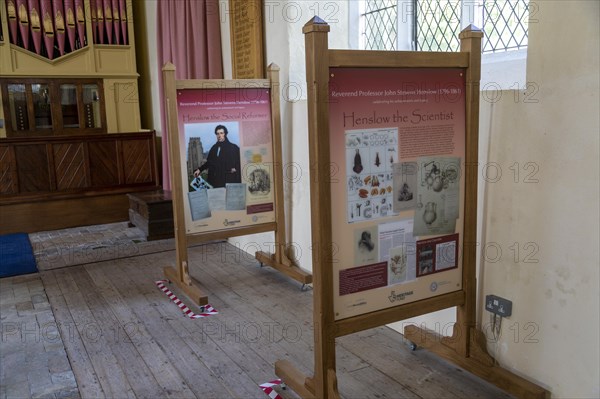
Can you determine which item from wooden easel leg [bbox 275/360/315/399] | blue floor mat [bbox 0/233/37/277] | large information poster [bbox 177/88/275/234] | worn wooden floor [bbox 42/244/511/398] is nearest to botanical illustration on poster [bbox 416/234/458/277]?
worn wooden floor [bbox 42/244/511/398]

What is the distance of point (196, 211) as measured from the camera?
3590mm

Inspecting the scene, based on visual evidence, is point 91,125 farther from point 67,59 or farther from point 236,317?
point 236,317

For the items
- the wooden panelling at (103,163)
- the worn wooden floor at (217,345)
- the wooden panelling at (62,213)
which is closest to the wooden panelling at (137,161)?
the wooden panelling at (103,163)

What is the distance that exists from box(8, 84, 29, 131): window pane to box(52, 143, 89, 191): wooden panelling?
24.4 inches

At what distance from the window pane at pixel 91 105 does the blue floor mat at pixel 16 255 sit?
62.9 inches

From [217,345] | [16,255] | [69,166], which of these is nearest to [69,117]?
[69,166]

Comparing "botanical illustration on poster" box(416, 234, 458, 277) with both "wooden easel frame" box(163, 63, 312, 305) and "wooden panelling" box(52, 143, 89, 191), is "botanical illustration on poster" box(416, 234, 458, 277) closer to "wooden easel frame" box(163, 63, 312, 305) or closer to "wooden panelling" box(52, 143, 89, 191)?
"wooden easel frame" box(163, 63, 312, 305)

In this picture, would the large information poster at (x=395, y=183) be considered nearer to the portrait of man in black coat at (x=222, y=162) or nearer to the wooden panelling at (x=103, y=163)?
the portrait of man in black coat at (x=222, y=162)

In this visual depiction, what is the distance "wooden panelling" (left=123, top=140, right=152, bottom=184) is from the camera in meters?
6.21

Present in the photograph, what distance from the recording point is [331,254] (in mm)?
1980

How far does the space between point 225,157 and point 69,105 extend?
353 centimetres

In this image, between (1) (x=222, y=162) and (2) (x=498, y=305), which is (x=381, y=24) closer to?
(1) (x=222, y=162)

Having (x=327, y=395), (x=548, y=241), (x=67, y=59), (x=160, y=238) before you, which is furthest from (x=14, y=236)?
(x=548, y=241)

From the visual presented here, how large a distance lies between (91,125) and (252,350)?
459cm
